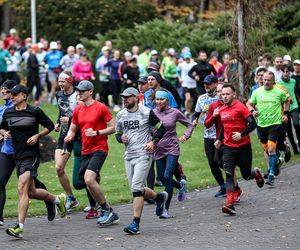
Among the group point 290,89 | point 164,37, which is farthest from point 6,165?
point 164,37

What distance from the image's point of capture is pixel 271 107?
16.5 meters

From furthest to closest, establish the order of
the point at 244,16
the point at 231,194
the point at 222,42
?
the point at 222,42
the point at 244,16
the point at 231,194

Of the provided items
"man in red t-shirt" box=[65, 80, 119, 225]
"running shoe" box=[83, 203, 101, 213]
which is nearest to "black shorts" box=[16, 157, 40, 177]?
"man in red t-shirt" box=[65, 80, 119, 225]

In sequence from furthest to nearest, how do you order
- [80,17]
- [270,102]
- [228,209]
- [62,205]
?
[80,17] < [270,102] < [62,205] < [228,209]

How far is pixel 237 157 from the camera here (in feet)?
47.3

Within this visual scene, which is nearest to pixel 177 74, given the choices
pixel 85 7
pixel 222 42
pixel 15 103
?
pixel 222 42

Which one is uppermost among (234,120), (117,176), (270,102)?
(234,120)

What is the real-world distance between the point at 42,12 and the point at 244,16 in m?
14.0

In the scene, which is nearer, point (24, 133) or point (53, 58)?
point (24, 133)

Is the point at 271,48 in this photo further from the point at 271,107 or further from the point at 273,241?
the point at 273,241

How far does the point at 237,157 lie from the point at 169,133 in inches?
41.7

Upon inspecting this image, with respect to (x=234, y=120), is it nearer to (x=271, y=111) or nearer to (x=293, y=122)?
(x=271, y=111)

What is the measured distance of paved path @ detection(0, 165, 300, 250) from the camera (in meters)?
12.0

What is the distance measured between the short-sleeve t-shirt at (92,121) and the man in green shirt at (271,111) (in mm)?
3822
